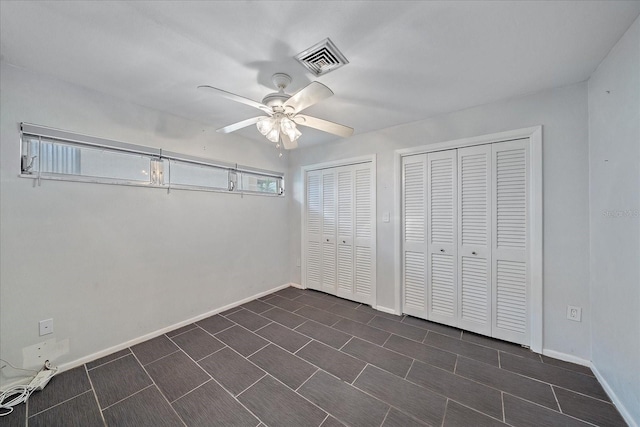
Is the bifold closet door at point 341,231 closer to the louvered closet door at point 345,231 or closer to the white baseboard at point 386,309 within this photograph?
the louvered closet door at point 345,231

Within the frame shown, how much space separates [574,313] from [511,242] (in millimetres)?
673

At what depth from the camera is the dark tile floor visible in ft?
4.67

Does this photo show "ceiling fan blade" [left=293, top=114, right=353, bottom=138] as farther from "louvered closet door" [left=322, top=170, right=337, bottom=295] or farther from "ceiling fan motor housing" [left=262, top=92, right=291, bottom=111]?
"louvered closet door" [left=322, top=170, right=337, bottom=295]

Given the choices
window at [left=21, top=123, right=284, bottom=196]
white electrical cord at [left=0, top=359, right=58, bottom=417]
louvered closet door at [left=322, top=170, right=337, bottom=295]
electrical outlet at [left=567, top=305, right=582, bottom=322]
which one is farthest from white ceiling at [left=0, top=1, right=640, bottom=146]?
white electrical cord at [left=0, top=359, right=58, bottom=417]

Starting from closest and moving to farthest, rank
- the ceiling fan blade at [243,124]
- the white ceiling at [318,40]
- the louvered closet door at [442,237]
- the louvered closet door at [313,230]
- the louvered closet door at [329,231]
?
the white ceiling at [318,40] → the ceiling fan blade at [243,124] → the louvered closet door at [442,237] → the louvered closet door at [329,231] → the louvered closet door at [313,230]

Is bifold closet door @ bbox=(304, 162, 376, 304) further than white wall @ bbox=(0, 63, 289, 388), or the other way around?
bifold closet door @ bbox=(304, 162, 376, 304)

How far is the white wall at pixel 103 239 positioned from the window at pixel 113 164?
66 millimetres

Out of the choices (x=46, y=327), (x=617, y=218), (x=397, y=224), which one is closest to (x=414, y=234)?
(x=397, y=224)

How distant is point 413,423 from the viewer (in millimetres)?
1383

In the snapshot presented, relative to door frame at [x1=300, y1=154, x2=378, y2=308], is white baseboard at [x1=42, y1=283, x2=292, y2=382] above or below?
below

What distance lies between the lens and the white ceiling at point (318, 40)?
1.20 meters

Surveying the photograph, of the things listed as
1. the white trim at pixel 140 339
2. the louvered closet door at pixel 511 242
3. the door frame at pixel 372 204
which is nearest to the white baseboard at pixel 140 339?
the white trim at pixel 140 339

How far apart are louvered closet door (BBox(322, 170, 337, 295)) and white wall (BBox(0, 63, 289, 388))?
120cm

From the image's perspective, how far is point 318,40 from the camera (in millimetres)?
1387
